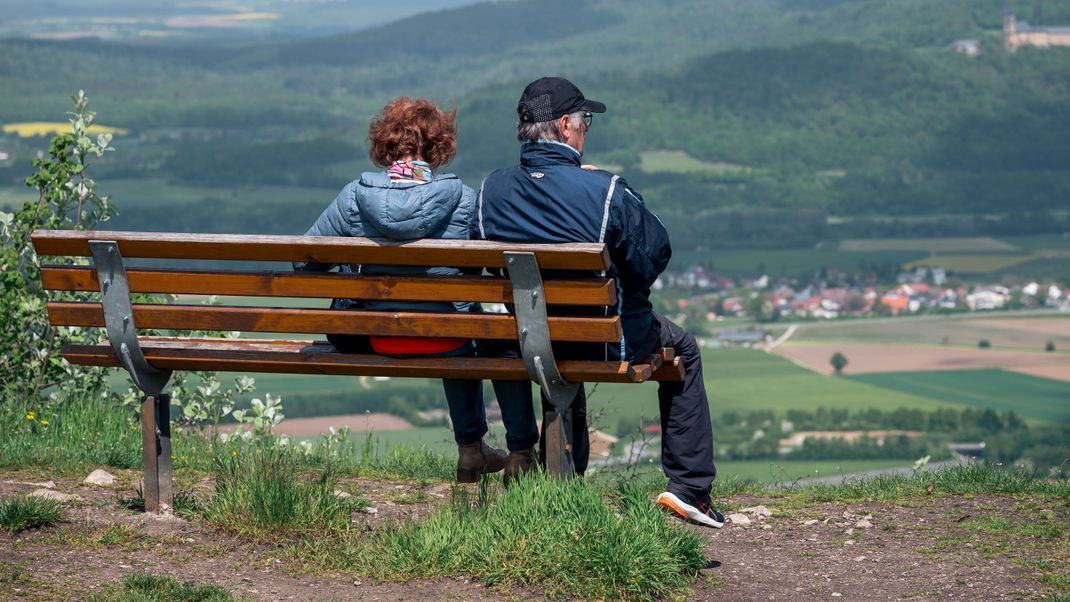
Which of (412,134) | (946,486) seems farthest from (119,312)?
(946,486)

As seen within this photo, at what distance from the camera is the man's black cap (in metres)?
5.07

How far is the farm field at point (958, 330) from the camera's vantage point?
2549 inches

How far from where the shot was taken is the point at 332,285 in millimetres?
4828

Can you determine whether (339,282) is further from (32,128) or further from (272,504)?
(32,128)

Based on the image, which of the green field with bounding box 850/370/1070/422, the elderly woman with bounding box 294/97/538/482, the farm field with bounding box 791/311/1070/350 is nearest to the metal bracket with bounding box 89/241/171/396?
the elderly woman with bounding box 294/97/538/482

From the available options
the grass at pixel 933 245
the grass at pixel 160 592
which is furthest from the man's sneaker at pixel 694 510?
the grass at pixel 933 245

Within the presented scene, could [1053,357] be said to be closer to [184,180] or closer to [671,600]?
[671,600]

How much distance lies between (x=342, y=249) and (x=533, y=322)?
0.67 meters

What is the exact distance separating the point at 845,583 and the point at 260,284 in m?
2.15

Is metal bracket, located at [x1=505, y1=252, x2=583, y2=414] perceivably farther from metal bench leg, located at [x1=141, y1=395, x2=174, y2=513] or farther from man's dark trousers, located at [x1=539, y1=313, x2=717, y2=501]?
metal bench leg, located at [x1=141, y1=395, x2=174, y2=513]

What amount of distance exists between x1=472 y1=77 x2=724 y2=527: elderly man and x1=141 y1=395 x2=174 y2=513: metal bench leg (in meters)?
1.31

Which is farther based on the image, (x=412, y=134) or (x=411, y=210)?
(x=412, y=134)

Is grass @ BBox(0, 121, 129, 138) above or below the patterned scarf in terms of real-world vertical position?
above

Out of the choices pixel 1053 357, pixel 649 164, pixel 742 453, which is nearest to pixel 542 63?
pixel 649 164
